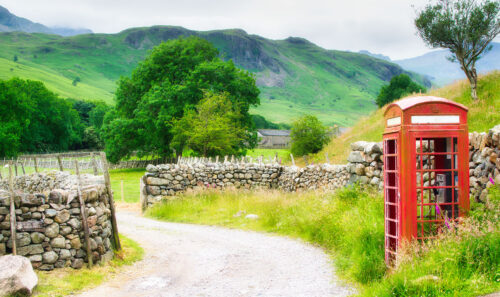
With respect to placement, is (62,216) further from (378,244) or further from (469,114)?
(469,114)

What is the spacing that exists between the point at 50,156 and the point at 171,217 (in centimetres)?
525

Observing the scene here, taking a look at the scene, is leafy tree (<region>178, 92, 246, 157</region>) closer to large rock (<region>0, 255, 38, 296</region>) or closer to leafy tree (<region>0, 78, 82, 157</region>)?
large rock (<region>0, 255, 38, 296</region>)

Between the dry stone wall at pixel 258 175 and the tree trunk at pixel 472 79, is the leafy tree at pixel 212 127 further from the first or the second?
the tree trunk at pixel 472 79

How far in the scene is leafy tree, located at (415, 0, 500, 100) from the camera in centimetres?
2338

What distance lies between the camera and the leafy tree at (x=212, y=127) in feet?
93.8

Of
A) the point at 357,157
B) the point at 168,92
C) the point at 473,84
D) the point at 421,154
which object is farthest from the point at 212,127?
the point at 421,154

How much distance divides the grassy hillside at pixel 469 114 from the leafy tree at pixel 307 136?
3.66 m

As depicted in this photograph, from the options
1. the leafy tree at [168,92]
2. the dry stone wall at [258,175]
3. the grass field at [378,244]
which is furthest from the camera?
the leafy tree at [168,92]

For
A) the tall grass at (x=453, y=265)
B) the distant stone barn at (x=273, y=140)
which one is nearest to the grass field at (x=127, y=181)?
the tall grass at (x=453, y=265)

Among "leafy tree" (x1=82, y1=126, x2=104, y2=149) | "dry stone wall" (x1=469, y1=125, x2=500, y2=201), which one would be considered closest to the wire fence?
"dry stone wall" (x1=469, y1=125, x2=500, y2=201)

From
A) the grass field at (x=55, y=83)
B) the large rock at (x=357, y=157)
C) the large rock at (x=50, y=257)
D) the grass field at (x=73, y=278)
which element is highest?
the grass field at (x=55, y=83)

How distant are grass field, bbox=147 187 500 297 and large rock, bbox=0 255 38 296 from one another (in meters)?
4.73

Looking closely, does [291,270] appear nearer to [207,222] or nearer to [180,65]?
[207,222]

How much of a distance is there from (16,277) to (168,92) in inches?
1186
